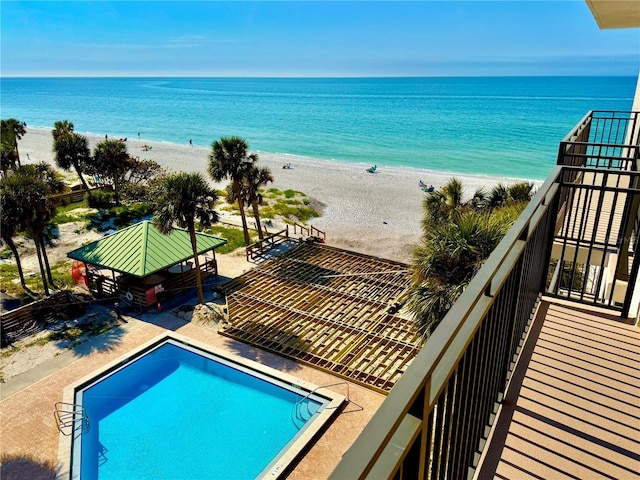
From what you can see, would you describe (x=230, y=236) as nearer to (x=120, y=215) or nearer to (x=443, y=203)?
(x=120, y=215)

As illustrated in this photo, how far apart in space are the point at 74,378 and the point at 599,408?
1487cm

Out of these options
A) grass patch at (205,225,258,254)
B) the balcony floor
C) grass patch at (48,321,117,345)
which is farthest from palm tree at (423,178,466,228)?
the balcony floor

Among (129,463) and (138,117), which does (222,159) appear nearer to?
(129,463)

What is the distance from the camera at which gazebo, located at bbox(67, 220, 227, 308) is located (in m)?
18.8

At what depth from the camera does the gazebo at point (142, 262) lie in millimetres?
18750

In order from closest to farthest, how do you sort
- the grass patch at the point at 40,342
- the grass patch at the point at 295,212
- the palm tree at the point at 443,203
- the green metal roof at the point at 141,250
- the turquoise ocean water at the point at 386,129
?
the grass patch at the point at 40,342
the green metal roof at the point at 141,250
the palm tree at the point at 443,203
the grass patch at the point at 295,212
the turquoise ocean water at the point at 386,129

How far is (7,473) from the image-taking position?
10594 millimetres

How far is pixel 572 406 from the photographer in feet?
12.0

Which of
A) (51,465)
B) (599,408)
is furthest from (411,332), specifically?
(599,408)

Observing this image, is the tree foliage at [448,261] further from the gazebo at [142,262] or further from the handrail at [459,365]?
the gazebo at [142,262]

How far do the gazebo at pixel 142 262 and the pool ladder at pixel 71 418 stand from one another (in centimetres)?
603

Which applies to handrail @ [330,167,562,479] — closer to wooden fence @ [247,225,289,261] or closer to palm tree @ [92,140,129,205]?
wooden fence @ [247,225,289,261]

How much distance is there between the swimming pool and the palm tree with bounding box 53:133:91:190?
23.2 meters

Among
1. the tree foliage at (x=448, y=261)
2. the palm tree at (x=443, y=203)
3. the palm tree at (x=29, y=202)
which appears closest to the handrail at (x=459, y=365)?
the tree foliage at (x=448, y=261)
